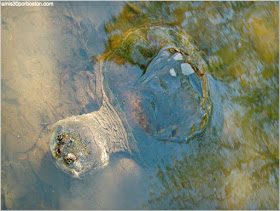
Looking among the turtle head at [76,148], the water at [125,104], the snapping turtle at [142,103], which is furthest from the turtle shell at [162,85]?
the turtle head at [76,148]

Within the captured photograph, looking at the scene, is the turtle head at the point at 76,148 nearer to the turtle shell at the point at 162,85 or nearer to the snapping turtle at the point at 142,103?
the snapping turtle at the point at 142,103

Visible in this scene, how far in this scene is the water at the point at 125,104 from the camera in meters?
3.42

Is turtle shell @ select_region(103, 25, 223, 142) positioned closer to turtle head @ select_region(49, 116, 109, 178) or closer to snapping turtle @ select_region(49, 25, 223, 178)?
snapping turtle @ select_region(49, 25, 223, 178)

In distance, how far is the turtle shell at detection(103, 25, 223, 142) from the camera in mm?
2969

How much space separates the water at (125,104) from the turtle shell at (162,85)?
→ 0.18 metres

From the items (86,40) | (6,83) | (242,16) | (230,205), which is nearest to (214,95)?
(242,16)

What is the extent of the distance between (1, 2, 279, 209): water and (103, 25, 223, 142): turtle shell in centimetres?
18

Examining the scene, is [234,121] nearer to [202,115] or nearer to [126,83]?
[202,115]

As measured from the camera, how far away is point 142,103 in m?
3.20

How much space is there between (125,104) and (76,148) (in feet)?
3.26

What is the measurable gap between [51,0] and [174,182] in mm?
3563

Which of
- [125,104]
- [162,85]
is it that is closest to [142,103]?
[125,104]

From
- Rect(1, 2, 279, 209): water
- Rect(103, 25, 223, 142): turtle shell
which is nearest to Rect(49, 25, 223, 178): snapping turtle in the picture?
Rect(103, 25, 223, 142): turtle shell

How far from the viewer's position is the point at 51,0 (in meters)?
3.46
